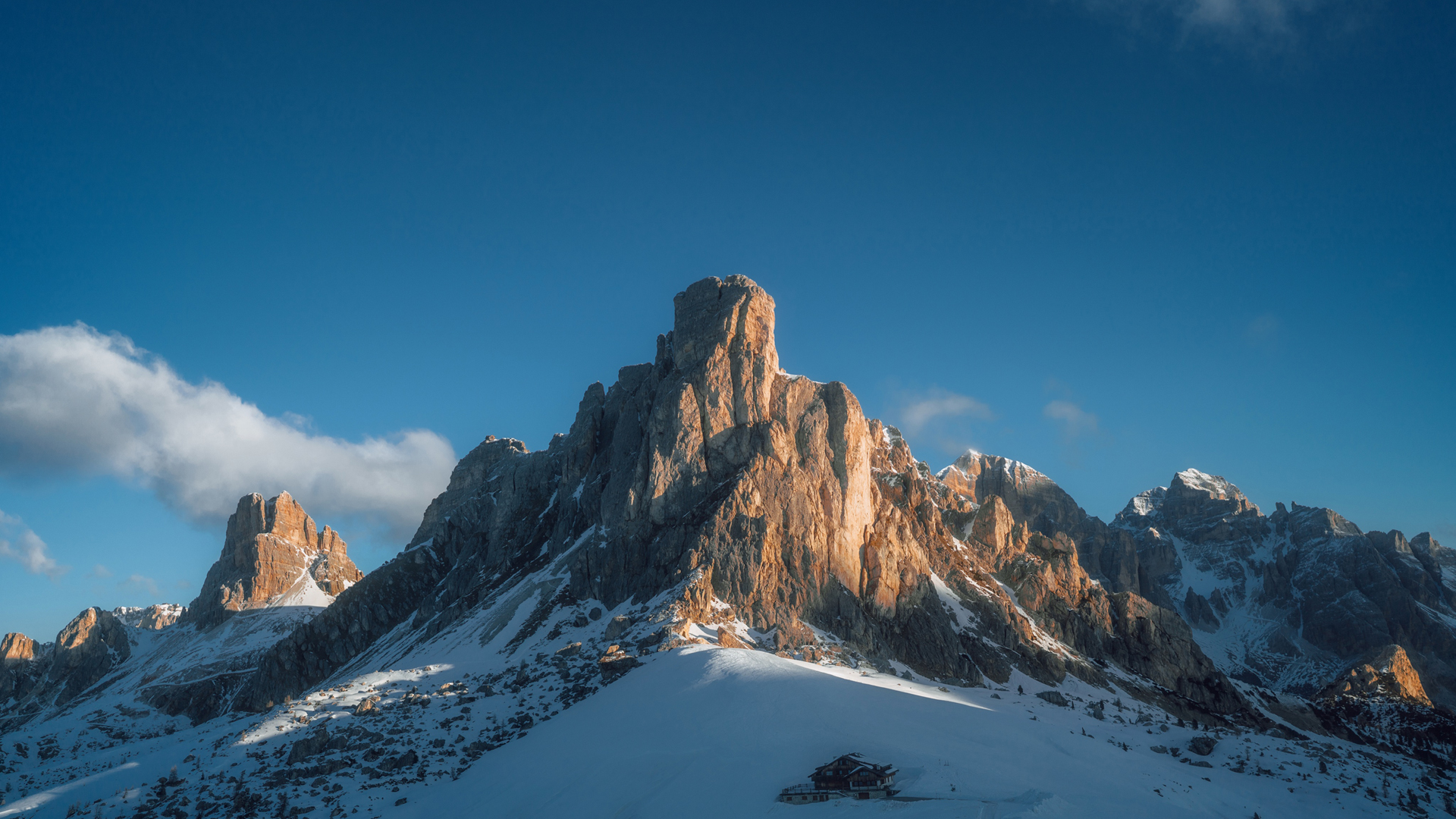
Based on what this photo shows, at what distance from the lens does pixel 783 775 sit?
37875 mm

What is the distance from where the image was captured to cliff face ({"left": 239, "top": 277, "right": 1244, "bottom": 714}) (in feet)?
266

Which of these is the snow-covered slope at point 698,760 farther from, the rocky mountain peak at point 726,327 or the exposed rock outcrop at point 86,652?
the exposed rock outcrop at point 86,652

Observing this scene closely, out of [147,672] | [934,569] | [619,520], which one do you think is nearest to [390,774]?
[619,520]

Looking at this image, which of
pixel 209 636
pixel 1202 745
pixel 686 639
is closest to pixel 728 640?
pixel 686 639

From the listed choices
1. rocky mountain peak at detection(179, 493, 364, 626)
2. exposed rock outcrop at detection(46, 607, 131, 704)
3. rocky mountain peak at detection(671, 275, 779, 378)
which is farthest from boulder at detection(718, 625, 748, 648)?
exposed rock outcrop at detection(46, 607, 131, 704)

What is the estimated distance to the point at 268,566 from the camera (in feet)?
534

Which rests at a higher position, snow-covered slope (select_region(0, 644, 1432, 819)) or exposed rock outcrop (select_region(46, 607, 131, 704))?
snow-covered slope (select_region(0, 644, 1432, 819))

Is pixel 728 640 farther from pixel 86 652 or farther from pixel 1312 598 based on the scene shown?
pixel 1312 598

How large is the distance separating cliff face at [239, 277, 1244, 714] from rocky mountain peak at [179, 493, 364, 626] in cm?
5145

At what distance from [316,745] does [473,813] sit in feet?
65.5

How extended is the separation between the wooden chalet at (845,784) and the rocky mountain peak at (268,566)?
156595 millimetres

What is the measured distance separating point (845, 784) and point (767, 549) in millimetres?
44996

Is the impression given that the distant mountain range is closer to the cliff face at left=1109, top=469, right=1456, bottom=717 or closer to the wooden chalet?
the cliff face at left=1109, top=469, right=1456, bottom=717

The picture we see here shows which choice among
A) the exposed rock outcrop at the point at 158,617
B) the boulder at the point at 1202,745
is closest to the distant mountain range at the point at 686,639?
the boulder at the point at 1202,745
